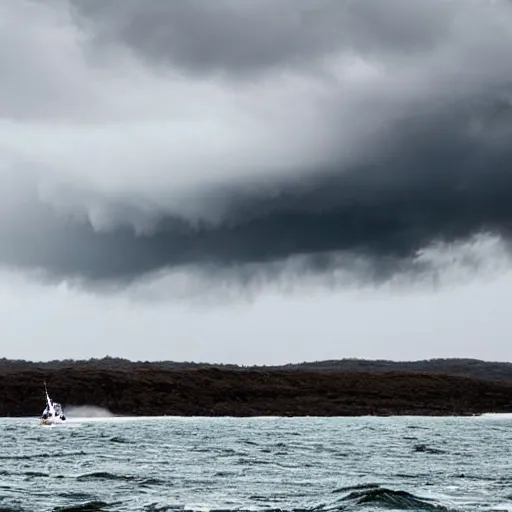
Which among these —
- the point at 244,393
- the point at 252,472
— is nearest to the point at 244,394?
the point at 244,393

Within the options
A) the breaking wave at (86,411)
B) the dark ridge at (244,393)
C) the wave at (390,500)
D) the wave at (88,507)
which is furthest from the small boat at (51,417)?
the wave at (88,507)

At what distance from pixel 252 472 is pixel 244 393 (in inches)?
4065

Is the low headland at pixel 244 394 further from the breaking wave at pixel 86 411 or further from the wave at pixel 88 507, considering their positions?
the wave at pixel 88 507

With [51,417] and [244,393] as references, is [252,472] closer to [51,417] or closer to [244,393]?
[51,417]

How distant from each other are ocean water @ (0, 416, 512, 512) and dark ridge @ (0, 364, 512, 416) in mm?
54976

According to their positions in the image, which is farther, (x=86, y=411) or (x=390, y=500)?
(x=86, y=411)

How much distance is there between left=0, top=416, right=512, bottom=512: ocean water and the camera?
114 feet

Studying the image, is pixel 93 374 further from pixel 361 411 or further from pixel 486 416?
pixel 486 416

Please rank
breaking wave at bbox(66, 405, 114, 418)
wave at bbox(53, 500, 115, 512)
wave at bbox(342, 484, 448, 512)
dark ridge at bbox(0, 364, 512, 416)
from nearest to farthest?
1. wave at bbox(53, 500, 115, 512)
2. wave at bbox(342, 484, 448, 512)
3. breaking wave at bbox(66, 405, 114, 418)
4. dark ridge at bbox(0, 364, 512, 416)

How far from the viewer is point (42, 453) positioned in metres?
61.1

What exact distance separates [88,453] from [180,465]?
10897 mm

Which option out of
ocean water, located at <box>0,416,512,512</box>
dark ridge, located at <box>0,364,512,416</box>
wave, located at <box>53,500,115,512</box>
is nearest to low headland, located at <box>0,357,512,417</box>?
dark ridge, located at <box>0,364,512,416</box>

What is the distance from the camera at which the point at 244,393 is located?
150375mm

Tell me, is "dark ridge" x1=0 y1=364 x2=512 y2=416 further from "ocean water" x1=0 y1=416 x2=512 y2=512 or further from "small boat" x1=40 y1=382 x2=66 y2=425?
"ocean water" x1=0 y1=416 x2=512 y2=512
